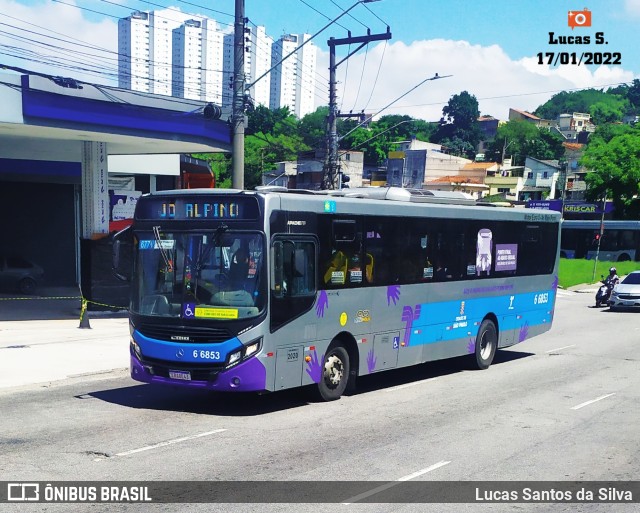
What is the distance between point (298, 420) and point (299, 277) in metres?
2.04

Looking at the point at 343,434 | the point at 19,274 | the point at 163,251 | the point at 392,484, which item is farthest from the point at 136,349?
the point at 19,274

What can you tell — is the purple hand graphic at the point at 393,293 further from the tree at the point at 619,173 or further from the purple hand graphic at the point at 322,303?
the tree at the point at 619,173

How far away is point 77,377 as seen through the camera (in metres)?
14.6

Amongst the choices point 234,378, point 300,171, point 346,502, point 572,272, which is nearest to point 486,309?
point 234,378

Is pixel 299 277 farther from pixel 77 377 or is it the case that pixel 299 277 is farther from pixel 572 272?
pixel 572 272

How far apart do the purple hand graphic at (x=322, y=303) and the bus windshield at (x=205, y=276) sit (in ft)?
3.97

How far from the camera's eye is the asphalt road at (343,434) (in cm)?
835

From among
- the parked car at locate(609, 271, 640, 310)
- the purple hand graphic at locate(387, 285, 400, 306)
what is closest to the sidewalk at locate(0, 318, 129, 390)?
the purple hand graphic at locate(387, 285, 400, 306)

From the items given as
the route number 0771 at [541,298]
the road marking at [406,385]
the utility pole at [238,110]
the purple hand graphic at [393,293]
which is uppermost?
the utility pole at [238,110]

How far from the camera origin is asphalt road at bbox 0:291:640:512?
8352 millimetres

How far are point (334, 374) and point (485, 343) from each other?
18.2 ft

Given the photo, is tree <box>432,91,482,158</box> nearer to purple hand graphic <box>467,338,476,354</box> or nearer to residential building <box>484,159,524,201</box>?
residential building <box>484,159,524,201</box>

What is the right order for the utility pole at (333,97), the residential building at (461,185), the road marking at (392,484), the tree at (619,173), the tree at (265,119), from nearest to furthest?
the road marking at (392,484)
the utility pole at (333,97)
the tree at (619,173)
the residential building at (461,185)
the tree at (265,119)

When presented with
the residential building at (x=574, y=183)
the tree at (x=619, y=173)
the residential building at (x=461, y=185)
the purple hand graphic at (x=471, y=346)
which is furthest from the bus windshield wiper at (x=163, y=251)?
the residential building at (x=574, y=183)
